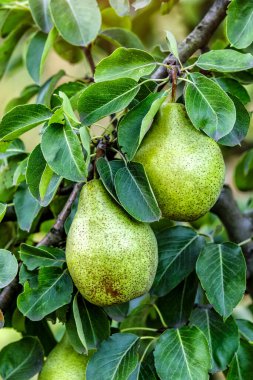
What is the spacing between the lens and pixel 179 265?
121 centimetres

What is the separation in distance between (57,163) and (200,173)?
0.62 feet

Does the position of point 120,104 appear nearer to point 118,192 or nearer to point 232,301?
point 118,192

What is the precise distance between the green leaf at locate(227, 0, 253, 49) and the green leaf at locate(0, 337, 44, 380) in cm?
57

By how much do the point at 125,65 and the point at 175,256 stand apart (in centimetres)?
32

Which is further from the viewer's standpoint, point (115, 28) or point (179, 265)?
point (115, 28)

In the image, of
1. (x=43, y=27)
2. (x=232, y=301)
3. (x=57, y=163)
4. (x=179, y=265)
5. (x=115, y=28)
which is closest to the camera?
(x=57, y=163)

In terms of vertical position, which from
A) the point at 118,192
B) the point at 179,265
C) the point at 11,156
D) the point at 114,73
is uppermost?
the point at 114,73

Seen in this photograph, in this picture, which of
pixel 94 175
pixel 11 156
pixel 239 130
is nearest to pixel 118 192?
pixel 94 175

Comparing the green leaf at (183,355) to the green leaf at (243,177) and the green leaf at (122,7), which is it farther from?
the green leaf at (243,177)

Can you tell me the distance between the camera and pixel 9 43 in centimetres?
150

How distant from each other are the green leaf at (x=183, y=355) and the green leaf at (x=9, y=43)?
678mm

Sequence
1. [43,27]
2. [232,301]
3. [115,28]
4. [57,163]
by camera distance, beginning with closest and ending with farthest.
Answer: [57,163], [232,301], [43,27], [115,28]

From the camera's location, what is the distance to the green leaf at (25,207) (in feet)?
3.94

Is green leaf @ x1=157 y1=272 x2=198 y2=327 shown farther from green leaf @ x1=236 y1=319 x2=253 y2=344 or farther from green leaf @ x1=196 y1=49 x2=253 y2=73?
green leaf @ x1=196 y1=49 x2=253 y2=73
